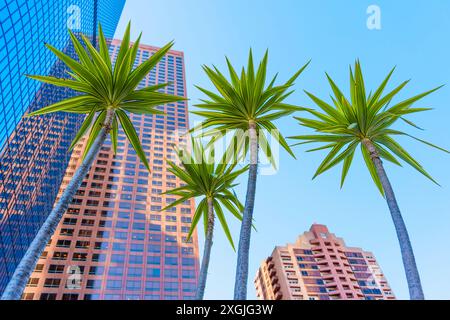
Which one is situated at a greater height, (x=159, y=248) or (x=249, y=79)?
(x=159, y=248)

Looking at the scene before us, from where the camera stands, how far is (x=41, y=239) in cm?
487

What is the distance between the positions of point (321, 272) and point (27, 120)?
69927 millimetres

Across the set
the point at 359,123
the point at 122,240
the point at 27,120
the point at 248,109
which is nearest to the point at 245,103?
the point at 248,109

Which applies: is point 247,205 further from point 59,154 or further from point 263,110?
point 59,154

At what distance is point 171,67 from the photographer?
128m

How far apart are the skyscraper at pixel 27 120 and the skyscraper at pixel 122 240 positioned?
72.8ft

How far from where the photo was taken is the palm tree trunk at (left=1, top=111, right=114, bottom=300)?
4.14 m

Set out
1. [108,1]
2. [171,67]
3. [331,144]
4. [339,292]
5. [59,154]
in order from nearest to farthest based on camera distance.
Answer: [331,144] → [59,154] → [108,1] → [339,292] → [171,67]

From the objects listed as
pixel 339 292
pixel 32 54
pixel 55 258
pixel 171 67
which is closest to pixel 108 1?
pixel 32 54

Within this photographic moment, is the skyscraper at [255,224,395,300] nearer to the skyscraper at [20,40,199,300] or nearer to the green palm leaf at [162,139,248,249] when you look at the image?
the skyscraper at [20,40,199,300]

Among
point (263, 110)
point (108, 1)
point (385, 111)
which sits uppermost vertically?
point (108, 1)

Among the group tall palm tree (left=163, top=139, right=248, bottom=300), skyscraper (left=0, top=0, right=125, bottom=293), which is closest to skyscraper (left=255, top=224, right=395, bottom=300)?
skyscraper (left=0, top=0, right=125, bottom=293)

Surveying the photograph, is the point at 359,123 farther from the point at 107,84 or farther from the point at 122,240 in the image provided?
the point at 122,240
